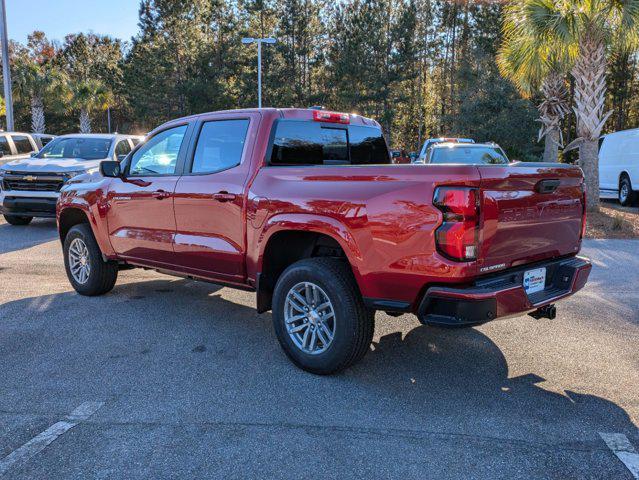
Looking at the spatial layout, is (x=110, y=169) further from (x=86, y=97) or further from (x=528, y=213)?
(x=86, y=97)

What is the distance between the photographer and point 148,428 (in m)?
3.12

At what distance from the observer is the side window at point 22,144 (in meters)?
14.1

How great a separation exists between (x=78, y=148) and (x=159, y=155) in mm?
7259

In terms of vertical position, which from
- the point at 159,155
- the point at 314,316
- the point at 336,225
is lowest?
the point at 314,316

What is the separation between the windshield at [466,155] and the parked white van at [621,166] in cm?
534

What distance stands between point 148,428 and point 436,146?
9792mm

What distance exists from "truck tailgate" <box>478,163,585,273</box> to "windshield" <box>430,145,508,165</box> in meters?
7.12

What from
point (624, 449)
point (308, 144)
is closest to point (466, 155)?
point (308, 144)

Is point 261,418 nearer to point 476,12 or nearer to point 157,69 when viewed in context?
point 157,69

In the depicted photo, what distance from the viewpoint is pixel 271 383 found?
12.3ft

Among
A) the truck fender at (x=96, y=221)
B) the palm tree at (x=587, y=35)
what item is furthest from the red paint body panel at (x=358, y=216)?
the palm tree at (x=587, y=35)

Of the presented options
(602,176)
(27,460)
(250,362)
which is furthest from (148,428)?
(602,176)

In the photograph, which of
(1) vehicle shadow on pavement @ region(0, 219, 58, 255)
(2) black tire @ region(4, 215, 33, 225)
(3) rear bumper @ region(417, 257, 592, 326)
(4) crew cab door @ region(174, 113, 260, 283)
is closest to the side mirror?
(4) crew cab door @ region(174, 113, 260, 283)

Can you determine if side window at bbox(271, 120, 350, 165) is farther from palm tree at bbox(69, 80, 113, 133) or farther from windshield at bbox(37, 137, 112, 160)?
palm tree at bbox(69, 80, 113, 133)
